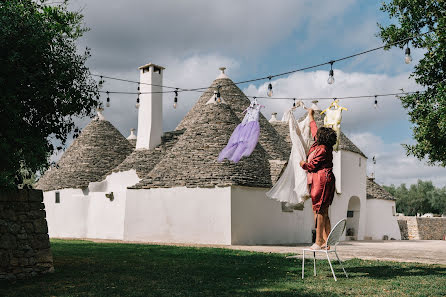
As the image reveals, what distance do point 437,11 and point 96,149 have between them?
20469 millimetres

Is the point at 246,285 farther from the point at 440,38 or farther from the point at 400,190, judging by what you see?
the point at 400,190

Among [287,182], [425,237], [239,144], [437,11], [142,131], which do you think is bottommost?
[425,237]

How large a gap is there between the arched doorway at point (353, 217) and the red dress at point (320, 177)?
21194 millimetres

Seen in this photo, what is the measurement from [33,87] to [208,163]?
1161 cm

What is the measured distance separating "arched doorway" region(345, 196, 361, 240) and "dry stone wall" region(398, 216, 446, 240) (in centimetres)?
833

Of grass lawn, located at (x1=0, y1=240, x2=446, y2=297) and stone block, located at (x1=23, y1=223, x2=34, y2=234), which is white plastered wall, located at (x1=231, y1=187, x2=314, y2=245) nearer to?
grass lawn, located at (x1=0, y1=240, x2=446, y2=297)

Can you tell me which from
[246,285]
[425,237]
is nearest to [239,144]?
[246,285]

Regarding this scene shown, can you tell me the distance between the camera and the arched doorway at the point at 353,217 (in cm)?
2850

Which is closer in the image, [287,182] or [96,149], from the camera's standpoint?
[287,182]

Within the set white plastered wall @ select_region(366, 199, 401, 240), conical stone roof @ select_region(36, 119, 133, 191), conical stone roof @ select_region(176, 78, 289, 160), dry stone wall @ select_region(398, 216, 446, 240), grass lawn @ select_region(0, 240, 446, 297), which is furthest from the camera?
dry stone wall @ select_region(398, 216, 446, 240)

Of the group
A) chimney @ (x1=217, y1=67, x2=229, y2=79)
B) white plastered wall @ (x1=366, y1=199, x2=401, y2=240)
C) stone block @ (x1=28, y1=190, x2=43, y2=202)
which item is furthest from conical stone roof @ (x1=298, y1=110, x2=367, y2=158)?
stone block @ (x1=28, y1=190, x2=43, y2=202)

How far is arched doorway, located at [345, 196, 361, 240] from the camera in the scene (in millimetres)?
28500

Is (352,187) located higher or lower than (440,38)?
lower

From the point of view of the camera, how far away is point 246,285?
24.1 feet
